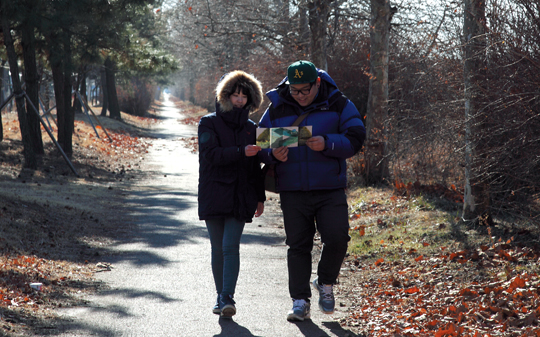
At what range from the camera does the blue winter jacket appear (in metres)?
4.57

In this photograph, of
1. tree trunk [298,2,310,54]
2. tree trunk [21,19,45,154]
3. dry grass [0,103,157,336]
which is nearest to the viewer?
dry grass [0,103,157,336]

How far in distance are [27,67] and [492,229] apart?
42.1 ft

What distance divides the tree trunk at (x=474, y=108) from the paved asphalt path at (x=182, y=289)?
2.59 m

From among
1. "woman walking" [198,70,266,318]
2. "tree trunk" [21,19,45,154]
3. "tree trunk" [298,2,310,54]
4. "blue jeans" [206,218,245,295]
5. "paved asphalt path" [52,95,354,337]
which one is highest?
"tree trunk" [298,2,310,54]

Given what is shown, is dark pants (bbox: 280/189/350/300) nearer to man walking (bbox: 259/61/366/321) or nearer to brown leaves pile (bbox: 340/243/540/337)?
man walking (bbox: 259/61/366/321)

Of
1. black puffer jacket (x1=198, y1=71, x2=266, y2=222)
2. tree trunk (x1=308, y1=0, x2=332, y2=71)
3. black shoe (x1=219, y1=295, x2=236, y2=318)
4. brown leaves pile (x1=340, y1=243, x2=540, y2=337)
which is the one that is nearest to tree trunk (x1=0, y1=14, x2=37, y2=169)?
tree trunk (x1=308, y1=0, x2=332, y2=71)

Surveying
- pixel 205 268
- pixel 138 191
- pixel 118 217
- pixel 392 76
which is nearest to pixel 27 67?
pixel 138 191

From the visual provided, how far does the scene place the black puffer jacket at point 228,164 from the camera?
4723 millimetres

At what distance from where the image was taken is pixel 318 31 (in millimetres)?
14297

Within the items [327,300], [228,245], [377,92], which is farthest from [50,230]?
[377,92]

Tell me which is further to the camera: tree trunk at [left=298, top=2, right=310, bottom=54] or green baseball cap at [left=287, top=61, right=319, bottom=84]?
tree trunk at [left=298, top=2, right=310, bottom=54]

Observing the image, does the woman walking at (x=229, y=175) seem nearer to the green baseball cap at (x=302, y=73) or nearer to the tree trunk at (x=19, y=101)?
the green baseball cap at (x=302, y=73)

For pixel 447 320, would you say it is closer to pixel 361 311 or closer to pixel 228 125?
pixel 361 311

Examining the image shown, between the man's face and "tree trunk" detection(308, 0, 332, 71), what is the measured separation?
9650 millimetres
